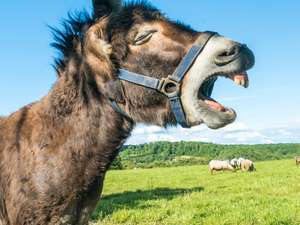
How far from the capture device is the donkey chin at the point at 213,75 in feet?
6.29

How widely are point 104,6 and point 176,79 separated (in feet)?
4.35

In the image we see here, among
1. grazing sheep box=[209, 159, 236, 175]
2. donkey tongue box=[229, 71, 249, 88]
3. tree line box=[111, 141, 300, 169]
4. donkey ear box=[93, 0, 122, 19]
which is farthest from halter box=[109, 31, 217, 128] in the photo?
tree line box=[111, 141, 300, 169]

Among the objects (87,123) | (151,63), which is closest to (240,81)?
(151,63)

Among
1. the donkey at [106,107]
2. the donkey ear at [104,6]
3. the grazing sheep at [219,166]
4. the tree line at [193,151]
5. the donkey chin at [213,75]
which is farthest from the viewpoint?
the tree line at [193,151]

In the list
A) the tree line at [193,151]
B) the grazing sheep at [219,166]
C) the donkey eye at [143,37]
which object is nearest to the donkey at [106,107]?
the donkey eye at [143,37]

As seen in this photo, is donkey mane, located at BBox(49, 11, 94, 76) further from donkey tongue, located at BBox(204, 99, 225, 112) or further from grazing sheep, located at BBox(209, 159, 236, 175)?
grazing sheep, located at BBox(209, 159, 236, 175)

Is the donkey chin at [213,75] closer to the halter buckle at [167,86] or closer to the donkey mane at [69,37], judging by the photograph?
the halter buckle at [167,86]

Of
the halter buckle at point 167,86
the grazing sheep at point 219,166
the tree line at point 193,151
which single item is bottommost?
the tree line at point 193,151

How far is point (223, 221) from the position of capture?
22.3 feet

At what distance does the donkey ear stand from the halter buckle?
110cm

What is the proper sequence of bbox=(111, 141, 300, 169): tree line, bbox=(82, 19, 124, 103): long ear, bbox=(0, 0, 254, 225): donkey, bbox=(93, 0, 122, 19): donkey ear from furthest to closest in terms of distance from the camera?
bbox=(111, 141, 300, 169): tree line
bbox=(93, 0, 122, 19): donkey ear
bbox=(82, 19, 124, 103): long ear
bbox=(0, 0, 254, 225): donkey

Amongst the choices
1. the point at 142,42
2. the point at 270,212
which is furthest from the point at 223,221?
the point at 142,42

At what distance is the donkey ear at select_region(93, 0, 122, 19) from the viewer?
8.74 ft

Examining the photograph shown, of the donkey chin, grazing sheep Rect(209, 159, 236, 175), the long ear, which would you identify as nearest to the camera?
the donkey chin
